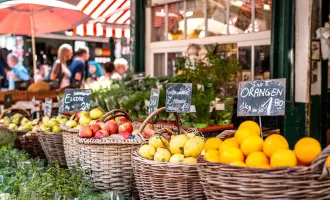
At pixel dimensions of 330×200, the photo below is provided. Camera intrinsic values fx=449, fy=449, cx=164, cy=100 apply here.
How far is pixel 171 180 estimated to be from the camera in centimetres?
206

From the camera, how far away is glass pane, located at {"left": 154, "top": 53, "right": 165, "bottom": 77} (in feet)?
22.1

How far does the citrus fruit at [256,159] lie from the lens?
5.90ft

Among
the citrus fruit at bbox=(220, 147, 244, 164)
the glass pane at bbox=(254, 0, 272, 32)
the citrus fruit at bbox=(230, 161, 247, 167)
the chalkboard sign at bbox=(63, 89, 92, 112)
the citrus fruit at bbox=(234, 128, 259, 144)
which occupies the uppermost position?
the glass pane at bbox=(254, 0, 272, 32)

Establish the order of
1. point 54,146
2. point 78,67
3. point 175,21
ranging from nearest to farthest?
point 54,146, point 175,21, point 78,67

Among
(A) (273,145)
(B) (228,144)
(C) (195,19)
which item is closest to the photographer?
(A) (273,145)

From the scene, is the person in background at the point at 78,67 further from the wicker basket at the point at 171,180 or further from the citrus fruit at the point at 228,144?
the citrus fruit at the point at 228,144

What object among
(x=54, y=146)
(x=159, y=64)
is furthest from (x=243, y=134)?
(x=159, y=64)

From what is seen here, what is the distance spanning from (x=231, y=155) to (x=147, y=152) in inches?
19.9

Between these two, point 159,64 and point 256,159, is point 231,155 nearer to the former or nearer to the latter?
point 256,159

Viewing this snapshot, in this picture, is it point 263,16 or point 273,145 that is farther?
point 263,16

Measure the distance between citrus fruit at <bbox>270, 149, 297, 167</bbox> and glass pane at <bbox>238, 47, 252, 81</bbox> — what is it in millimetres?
3736

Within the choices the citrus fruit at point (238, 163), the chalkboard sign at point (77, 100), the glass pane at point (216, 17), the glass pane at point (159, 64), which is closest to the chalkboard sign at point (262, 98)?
the citrus fruit at point (238, 163)

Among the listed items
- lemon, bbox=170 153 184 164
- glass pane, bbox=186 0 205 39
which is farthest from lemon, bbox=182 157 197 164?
glass pane, bbox=186 0 205 39

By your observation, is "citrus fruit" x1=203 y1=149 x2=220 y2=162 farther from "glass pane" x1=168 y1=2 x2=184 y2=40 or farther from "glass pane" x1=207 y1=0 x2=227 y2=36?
"glass pane" x1=168 y1=2 x2=184 y2=40
